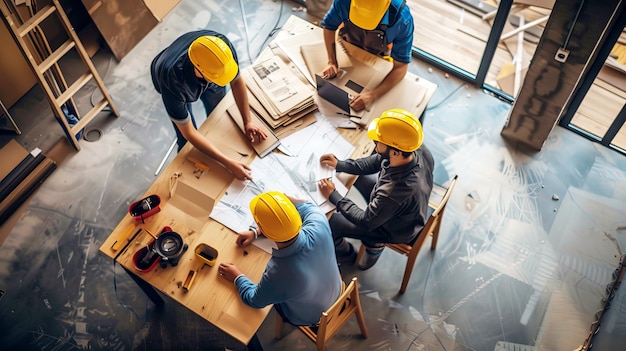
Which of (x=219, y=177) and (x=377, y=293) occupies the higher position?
(x=219, y=177)

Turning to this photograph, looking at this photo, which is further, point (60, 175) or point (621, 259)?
point (60, 175)

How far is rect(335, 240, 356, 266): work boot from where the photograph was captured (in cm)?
334

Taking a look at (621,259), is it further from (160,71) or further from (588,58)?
(160,71)

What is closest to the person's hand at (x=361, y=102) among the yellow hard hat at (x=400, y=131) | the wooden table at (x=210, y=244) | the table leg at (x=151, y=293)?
the wooden table at (x=210, y=244)

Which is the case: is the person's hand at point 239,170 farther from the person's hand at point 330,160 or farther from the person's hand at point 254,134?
the person's hand at point 330,160

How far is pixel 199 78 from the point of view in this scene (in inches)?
112

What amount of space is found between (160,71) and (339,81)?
3.63ft

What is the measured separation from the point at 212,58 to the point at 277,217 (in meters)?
0.97

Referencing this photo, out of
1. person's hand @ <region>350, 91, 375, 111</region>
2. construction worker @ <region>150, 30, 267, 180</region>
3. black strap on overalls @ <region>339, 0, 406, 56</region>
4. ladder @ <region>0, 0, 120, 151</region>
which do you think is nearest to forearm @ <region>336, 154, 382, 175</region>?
person's hand @ <region>350, 91, 375, 111</region>

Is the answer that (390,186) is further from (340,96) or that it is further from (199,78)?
(199,78)

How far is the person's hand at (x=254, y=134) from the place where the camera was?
117 inches

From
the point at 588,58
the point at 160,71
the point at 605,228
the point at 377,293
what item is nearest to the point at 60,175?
the point at 160,71

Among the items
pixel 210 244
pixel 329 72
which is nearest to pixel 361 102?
pixel 329 72

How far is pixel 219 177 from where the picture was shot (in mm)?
2863
